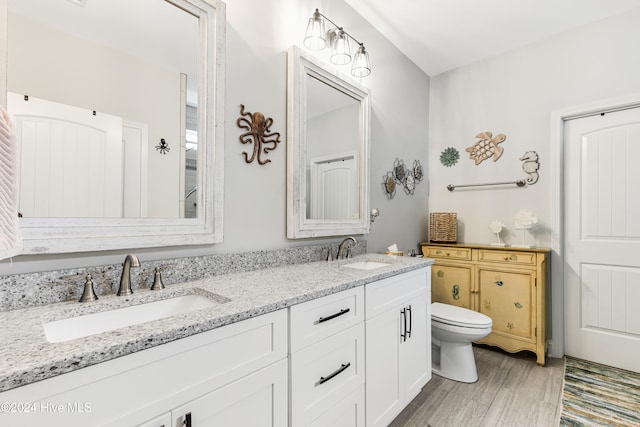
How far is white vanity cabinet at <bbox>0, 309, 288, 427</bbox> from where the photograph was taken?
0.59 m

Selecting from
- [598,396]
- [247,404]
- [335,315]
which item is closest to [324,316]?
[335,315]

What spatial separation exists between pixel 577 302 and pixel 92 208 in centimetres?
332

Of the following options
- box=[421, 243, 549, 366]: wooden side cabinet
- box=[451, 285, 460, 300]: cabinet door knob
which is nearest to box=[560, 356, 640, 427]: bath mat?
box=[421, 243, 549, 366]: wooden side cabinet

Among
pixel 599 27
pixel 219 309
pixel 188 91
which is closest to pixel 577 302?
pixel 599 27

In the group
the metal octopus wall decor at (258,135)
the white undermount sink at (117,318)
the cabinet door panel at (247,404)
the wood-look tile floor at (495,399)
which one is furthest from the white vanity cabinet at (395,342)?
the metal octopus wall decor at (258,135)

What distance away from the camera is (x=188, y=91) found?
52.7 inches

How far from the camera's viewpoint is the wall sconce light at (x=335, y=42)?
1.80 meters

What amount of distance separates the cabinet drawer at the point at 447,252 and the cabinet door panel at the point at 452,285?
3.4 inches

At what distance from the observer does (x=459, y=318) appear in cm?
210

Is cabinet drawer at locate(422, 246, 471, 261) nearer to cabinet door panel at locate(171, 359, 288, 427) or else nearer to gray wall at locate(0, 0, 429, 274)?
gray wall at locate(0, 0, 429, 274)

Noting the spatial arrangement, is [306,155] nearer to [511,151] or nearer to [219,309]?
[219,309]

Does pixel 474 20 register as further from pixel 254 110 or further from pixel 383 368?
pixel 383 368

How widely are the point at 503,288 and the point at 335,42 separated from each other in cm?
227

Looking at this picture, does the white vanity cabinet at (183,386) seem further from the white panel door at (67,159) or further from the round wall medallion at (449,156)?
the round wall medallion at (449,156)
